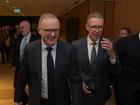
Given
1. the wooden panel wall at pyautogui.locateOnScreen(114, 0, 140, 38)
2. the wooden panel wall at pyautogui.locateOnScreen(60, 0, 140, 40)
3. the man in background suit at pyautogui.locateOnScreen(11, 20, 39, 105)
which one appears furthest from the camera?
the wooden panel wall at pyautogui.locateOnScreen(60, 0, 140, 40)

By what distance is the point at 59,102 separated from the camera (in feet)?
9.14

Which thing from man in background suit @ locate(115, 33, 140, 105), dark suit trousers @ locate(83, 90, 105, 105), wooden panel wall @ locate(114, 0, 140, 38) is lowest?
dark suit trousers @ locate(83, 90, 105, 105)

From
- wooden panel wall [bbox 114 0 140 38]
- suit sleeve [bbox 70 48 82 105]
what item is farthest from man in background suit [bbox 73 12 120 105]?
wooden panel wall [bbox 114 0 140 38]

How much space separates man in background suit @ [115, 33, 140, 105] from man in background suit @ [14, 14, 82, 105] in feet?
2.83

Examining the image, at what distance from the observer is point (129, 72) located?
351 cm

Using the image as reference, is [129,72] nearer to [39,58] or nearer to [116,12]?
[39,58]

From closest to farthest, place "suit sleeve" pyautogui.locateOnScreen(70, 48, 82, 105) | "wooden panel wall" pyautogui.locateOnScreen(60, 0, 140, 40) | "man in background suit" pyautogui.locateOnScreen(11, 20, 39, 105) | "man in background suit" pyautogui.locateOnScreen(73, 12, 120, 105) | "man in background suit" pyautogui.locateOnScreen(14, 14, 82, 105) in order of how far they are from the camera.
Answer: "man in background suit" pyautogui.locateOnScreen(14, 14, 82, 105), "suit sleeve" pyautogui.locateOnScreen(70, 48, 82, 105), "man in background suit" pyautogui.locateOnScreen(73, 12, 120, 105), "man in background suit" pyautogui.locateOnScreen(11, 20, 39, 105), "wooden panel wall" pyautogui.locateOnScreen(60, 0, 140, 40)

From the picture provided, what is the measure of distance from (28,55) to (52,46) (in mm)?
229

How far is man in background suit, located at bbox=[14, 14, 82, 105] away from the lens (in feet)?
8.91

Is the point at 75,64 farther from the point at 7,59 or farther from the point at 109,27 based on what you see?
the point at 7,59

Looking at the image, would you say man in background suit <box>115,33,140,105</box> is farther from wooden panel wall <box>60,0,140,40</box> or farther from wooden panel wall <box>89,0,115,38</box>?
wooden panel wall <box>89,0,115,38</box>

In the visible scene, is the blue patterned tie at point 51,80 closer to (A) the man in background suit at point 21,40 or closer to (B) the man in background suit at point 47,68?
(B) the man in background suit at point 47,68

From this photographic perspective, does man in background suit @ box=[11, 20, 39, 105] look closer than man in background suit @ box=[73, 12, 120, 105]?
No

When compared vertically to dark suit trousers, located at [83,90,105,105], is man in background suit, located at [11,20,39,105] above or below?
above
